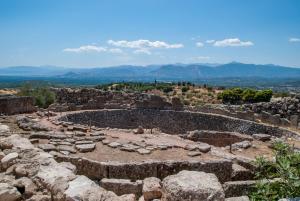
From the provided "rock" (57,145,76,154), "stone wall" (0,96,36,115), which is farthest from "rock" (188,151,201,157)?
"stone wall" (0,96,36,115)

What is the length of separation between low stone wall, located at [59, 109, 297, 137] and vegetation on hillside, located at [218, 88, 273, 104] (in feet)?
47.1

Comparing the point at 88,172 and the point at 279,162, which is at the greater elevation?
the point at 279,162

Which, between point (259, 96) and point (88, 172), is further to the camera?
point (259, 96)

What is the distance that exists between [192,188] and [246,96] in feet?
120

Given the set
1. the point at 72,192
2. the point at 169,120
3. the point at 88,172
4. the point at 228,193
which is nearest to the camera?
the point at 72,192

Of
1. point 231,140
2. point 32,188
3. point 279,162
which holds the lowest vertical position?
point 231,140

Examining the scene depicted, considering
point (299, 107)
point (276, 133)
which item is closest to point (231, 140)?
point (276, 133)

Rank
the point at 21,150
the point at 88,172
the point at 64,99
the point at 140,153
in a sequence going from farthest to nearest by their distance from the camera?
the point at 64,99 < the point at 140,153 < the point at 88,172 < the point at 21,150

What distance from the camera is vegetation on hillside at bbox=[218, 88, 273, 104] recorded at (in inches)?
1549

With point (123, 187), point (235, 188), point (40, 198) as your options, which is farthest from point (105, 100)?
point (40, 198)

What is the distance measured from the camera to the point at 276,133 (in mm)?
22641

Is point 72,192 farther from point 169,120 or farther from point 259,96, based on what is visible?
point 259,96

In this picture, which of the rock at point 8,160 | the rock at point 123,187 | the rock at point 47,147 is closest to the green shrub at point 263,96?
the rock at point 47,147

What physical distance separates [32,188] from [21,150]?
2.22 meters
